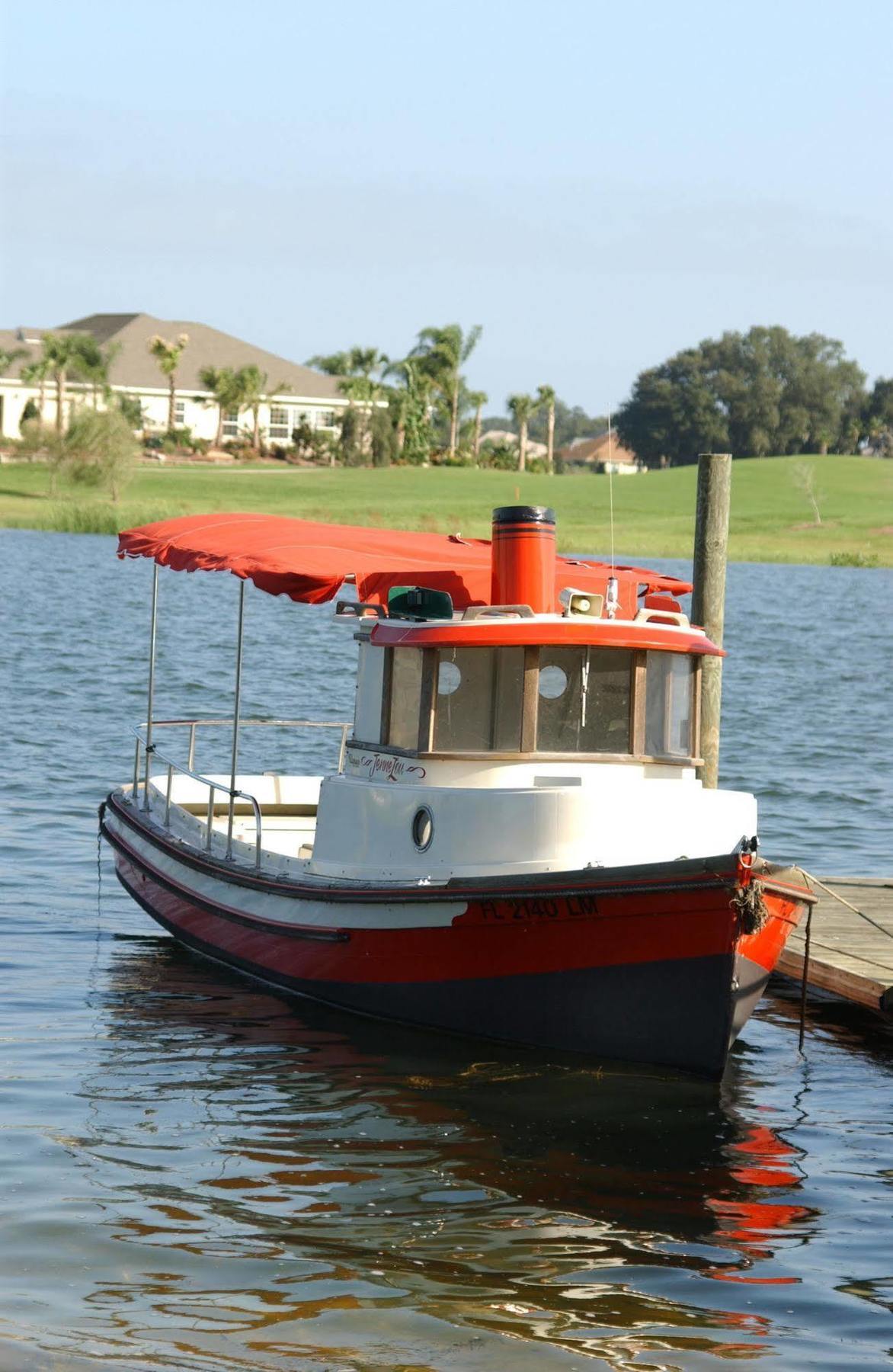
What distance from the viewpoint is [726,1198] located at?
32.3 feet

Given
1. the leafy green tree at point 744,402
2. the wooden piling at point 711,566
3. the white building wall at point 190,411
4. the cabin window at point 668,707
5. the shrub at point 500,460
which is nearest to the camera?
the cabin window at point 668,707

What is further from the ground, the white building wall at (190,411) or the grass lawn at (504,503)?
the white building wall at (190,411)

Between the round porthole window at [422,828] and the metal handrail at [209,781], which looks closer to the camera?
the round porthole window at [422,828]

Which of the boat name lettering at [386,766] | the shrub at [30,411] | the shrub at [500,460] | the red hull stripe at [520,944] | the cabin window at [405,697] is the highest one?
the shrub at [30,411]

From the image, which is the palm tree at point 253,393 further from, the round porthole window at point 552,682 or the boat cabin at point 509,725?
the round porthole window at point 552,682

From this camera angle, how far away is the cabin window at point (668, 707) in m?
12.2

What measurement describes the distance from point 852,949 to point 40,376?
109m

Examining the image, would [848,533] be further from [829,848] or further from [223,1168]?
[223,1168]

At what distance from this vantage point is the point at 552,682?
39.5 ft

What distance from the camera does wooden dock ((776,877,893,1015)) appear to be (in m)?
12.8

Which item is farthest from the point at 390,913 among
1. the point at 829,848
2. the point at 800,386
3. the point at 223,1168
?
the point at 800,386

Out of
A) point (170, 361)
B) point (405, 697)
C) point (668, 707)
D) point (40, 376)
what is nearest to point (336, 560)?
point (405, 697)

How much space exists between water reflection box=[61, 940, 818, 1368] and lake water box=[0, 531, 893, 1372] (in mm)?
19

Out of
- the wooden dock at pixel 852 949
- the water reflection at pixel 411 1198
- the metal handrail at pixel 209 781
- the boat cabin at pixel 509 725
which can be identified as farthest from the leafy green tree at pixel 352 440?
the water reflection at pixel 411 1198
